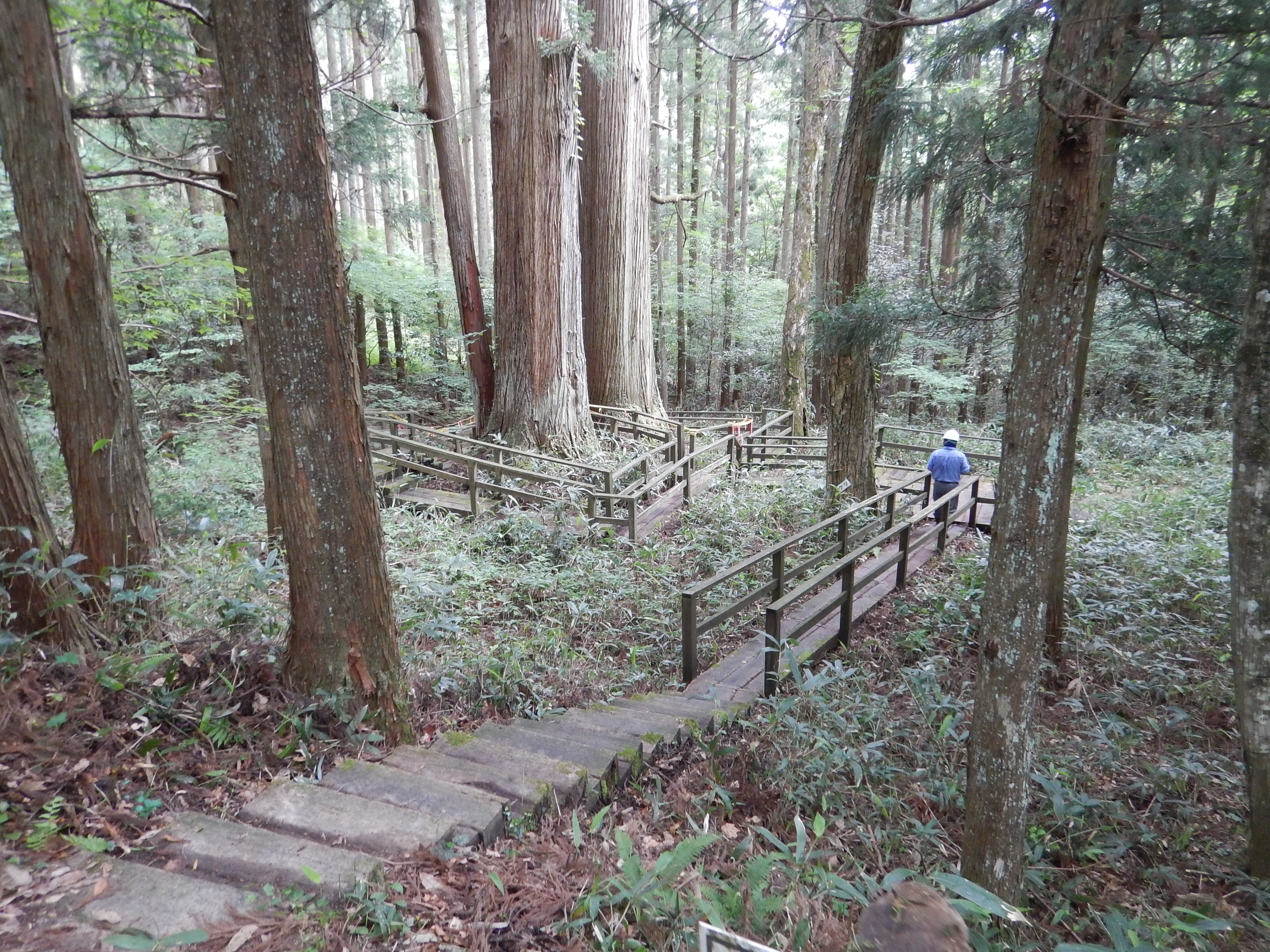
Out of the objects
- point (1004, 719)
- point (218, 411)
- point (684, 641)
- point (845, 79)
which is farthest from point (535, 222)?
point (845, 79)

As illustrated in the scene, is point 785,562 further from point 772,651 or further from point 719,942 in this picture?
point 719,942

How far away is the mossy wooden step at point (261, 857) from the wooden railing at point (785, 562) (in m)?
3.02

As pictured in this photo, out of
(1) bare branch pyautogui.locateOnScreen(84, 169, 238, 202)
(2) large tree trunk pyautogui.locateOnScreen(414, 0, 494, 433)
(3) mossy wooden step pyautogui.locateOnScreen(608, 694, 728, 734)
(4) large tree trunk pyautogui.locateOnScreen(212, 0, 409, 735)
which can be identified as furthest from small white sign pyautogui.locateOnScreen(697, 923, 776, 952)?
(2) large tree trunk pyautogui.locateOnScreen(414, 0, 494, 433)

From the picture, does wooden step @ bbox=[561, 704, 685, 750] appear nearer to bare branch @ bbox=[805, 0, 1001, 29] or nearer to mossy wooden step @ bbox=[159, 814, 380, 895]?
mossy wooden step @ bbox=[159, 814, 380, 895]

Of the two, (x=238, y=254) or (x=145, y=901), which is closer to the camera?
(x=145, y=901)

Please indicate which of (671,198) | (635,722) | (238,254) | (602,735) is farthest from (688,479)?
(671,198)

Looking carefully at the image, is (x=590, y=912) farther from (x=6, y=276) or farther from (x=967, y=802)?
(x=6, y=276)

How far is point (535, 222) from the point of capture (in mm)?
11227

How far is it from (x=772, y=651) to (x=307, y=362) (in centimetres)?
354

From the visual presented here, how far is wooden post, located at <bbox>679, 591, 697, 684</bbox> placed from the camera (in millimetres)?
5184

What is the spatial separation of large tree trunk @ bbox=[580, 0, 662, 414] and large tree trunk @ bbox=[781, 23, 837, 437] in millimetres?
3917

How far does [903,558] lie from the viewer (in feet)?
25.1

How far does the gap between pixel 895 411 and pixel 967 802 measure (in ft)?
70.4

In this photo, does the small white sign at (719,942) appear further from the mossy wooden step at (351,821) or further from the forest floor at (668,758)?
the mossy wooden step at (351,821)
